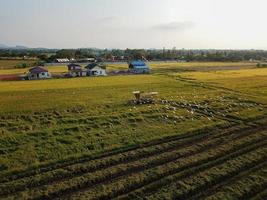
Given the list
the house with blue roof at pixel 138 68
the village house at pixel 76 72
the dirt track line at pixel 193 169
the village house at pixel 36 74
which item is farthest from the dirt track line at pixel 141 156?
the house with blue roof at pixel 138 68

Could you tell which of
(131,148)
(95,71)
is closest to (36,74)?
(95,71)

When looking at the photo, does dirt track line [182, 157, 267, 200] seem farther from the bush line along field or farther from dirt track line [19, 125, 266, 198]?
dirt track line [19, 125, 266, 198]

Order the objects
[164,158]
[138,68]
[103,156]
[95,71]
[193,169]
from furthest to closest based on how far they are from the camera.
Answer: [138,68] → [95,71] → [103,156] → [164,158] → [193,169]

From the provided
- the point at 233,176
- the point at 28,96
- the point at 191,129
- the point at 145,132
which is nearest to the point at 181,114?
the point at 191,129

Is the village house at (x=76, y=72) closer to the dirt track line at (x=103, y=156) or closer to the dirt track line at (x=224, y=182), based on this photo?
the dirt track line at (x=103, y=156)

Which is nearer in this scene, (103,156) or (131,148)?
(103,156)

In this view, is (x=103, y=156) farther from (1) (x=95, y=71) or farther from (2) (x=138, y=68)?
(2) (x=138, y=68)

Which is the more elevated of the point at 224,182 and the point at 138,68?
the point at 138,68

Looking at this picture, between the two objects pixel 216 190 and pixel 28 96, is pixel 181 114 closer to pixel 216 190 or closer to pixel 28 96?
pixel 216 190

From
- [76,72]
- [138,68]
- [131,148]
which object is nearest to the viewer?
[131,148]
